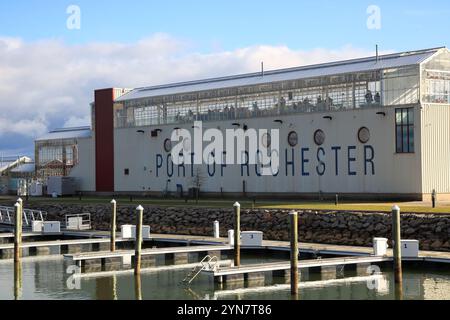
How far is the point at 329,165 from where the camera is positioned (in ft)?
207

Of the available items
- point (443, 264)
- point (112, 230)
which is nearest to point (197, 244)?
point (112, 230)

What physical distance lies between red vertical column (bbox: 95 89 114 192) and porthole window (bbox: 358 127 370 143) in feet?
97.3

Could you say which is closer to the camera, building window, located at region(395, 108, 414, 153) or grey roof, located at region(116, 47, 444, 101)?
building window, located at region(395, 108, 414, 153)

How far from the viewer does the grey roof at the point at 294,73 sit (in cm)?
6072

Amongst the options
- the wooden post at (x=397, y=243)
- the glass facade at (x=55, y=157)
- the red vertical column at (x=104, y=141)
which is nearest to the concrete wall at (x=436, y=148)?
the wooden post at (x=397, y=243)

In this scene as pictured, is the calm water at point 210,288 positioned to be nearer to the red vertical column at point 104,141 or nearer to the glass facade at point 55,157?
the red vertical column at point 104,141

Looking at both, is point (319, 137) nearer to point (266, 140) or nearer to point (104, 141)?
point (266, 140)

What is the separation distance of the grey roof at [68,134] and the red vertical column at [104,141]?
3655mm

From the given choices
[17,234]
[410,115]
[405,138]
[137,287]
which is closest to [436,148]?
[405,138]

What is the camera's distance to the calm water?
34.3 meters

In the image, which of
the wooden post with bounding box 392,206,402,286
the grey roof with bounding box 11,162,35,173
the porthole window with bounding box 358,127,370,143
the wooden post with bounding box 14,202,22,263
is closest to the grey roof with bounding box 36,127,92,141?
the grey roof with bounding box 11,162,35,173

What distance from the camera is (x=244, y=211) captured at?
5528 cm

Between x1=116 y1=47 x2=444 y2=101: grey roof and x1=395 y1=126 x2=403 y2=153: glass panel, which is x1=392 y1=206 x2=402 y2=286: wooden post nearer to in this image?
x1=395 y1=126 x2=403 y2=153: glass panel

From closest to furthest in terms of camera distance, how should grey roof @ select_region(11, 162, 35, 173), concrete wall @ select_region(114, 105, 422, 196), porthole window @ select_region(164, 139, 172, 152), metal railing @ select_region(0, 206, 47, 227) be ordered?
concrete wall @ select_region(114, 105, 422, 196), metal railing @ select_region(0, 206, 47, 227), porthole window @ select_region(164, 139, 172, 152), grey roof @ select_region(11, 162, 35, 173)
